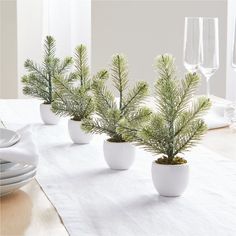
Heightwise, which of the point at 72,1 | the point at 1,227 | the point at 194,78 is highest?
the point at 72,1

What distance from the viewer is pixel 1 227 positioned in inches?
40.5

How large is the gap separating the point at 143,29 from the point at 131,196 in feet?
10.9

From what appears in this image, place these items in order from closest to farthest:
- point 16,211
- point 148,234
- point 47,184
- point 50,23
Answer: point 148,234, point 16,211, point 47,184, point 50,23

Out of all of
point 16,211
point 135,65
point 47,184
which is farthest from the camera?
point 135,65

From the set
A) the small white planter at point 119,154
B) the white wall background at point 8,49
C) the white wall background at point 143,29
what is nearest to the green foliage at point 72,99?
the small white planter at point 119,154

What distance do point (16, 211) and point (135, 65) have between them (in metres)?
3.37

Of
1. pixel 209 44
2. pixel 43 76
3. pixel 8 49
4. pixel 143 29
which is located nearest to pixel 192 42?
pixel 209 44

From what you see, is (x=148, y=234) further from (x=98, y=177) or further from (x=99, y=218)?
(x=98, y=177)

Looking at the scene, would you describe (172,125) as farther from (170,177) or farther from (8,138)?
(8,138)

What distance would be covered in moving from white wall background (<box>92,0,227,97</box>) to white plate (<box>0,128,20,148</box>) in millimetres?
2955

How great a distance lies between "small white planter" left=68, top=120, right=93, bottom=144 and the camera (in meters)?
1.55

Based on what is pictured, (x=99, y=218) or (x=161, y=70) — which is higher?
(x=161, y=70)

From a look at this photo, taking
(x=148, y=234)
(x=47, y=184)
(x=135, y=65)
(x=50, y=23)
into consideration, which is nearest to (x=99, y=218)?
(x=148, y=234)

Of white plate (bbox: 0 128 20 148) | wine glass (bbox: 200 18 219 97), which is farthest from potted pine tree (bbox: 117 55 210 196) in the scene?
wine glass (bbox: 200 18 219 97)
